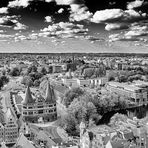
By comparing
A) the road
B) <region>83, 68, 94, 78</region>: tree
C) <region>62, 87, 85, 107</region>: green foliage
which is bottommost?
the road

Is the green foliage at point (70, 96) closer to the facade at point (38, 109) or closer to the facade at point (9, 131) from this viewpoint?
the facade at point (38, 109)

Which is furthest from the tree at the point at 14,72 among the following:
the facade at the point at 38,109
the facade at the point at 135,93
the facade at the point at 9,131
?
the facade at the point at 9,131

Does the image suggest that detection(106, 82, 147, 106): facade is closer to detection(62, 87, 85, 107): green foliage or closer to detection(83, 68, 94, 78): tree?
detection(62, 87, 85, 107): green foliage

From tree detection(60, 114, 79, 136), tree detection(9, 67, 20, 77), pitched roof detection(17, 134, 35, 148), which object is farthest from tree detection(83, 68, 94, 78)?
pitched roof detection(17, 134, 35, 148)

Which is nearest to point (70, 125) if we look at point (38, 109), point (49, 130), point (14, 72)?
point (49, 130)

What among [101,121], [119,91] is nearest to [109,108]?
[101,121]

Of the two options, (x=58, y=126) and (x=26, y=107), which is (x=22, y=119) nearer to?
(x=26, y=107)

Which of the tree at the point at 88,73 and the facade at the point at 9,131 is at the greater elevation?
the tree at the point at 88,73

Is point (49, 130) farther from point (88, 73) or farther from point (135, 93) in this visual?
point (88, 73)
